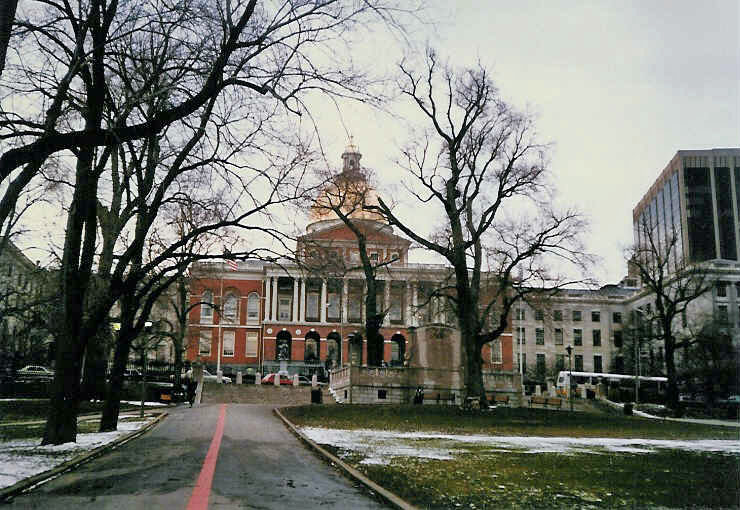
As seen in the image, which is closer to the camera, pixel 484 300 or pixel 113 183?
pixel 113 183

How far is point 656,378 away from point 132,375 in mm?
48675

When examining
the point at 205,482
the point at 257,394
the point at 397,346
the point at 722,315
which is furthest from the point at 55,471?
the point at 397,346

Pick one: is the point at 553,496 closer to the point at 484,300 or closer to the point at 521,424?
the point at 521,424

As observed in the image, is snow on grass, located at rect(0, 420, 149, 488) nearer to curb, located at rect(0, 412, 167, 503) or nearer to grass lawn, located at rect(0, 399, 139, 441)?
curb, located at rect(0, 412, 167, 503)

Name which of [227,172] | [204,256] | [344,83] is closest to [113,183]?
[204,256]

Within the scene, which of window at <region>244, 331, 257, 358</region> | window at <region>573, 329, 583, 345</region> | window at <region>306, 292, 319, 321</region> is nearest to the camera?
window at <region>244, 331, 257, 358</region>

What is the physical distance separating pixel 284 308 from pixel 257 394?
1675 inches

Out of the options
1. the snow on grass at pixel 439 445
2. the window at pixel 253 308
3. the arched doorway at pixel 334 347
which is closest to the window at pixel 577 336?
the arched doorway at pixel 334 347

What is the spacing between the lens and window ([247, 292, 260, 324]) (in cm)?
9173

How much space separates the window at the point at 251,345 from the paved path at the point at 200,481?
72.7 meters

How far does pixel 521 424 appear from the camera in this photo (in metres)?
29.4

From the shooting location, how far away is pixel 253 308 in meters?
92.2

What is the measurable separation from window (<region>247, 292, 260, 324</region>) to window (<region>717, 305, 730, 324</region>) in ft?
170

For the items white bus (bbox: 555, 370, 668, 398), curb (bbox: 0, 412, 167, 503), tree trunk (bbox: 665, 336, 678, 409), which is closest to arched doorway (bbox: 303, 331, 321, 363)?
white bus (bbox: 555, 370, 668, 398)
